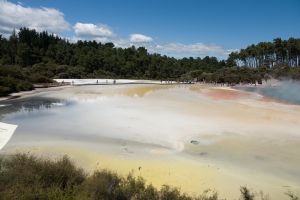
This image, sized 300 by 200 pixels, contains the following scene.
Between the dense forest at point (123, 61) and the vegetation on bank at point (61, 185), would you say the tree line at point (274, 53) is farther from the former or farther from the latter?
the vegetation on bank at point (61, 185)

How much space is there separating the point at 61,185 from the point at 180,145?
365 inches

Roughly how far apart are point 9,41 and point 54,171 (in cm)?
10722

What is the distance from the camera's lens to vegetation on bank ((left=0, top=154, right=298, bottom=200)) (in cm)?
762

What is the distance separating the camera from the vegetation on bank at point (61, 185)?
7.62m

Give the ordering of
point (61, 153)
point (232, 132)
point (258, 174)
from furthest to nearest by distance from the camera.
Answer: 1. point (232, 132)
2. point (61, 153)
3. point (258, 174)

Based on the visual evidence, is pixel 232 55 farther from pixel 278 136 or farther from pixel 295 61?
pixel 278 136

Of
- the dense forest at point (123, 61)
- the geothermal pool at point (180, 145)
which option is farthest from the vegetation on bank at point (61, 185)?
the dense forest at point (123, 61)

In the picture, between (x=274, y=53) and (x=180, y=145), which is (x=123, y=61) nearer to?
(x=274, y=53)

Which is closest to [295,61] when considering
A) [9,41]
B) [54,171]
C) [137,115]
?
[9,41]

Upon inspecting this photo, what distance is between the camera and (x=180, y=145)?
683 inches

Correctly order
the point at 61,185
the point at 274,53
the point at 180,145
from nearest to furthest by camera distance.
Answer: the point at 61,185, the point at 180,145, the point at 274,53

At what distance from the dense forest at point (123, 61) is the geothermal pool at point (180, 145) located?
61479mm

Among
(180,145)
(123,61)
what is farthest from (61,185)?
(123,61)

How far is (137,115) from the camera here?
26.8 meters
